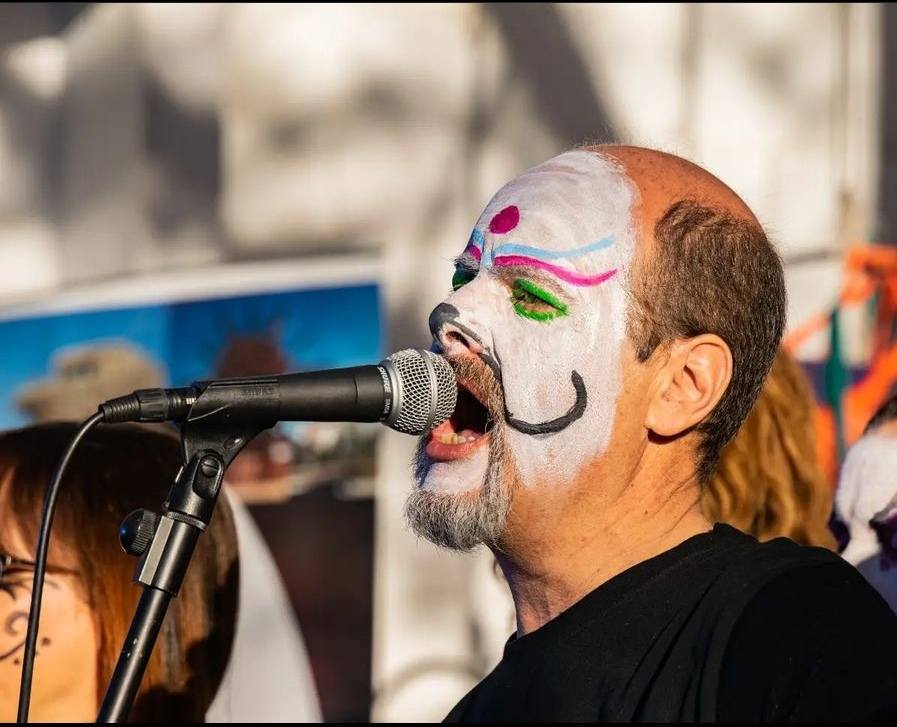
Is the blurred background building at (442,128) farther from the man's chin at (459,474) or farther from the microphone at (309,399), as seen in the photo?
the microphone at (309,399)

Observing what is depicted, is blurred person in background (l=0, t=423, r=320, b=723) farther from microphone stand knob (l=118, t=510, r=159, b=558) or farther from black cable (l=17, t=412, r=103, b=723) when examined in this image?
microphone stand knob (l=118, t=510, r=159, b=558)

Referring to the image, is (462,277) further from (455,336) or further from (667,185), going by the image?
(667,185)

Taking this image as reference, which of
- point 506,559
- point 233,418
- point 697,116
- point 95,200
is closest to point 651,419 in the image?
point 506,559

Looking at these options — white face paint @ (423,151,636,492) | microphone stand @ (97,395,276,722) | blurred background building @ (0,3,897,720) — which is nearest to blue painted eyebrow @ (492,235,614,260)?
white face paint @ (423,151,636,492)

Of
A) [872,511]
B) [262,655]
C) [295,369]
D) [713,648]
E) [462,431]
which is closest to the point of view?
[713,648]

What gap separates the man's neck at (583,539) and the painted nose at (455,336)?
0.23 metres

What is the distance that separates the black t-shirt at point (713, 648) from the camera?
1.59 m

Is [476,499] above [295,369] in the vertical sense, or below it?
above

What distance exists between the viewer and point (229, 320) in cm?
409

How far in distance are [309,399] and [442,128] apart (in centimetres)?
261

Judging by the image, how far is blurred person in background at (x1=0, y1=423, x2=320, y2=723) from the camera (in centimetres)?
258

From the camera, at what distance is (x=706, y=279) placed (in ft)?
6.50

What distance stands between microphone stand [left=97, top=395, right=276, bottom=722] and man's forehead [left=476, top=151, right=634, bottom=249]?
54 cm

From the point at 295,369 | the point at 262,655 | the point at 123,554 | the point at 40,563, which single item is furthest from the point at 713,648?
the point at 295,369
